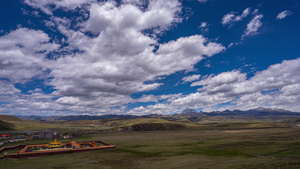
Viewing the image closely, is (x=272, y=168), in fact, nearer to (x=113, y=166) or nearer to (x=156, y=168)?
(x=156, y=168)

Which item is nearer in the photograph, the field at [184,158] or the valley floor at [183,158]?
the valley floor at [183,158]

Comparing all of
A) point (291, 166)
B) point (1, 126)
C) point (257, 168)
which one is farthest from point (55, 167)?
point (1, 126)

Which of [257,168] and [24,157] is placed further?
[24,157]

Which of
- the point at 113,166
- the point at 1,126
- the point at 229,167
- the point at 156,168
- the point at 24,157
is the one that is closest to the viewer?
the point at 229,167

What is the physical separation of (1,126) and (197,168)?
24305cm

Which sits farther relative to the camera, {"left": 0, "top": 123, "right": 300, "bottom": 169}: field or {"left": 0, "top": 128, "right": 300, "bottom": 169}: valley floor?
{"left": 0, "top": 123, "right": 300, "bottom": 169}: field

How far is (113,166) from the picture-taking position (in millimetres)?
39562

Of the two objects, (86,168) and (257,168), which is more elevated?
(257,168)

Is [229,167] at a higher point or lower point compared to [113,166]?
higher

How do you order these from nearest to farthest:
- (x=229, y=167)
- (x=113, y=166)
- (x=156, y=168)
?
(x=229, y=167) → (x=156, y=168) → (x=113, y=166)

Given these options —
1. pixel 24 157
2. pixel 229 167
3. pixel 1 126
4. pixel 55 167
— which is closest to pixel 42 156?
pixel 24 157

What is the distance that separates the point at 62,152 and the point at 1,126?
195 meters

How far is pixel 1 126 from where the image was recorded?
7407 inches

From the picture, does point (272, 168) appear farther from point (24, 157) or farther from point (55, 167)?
point (24, 157)
